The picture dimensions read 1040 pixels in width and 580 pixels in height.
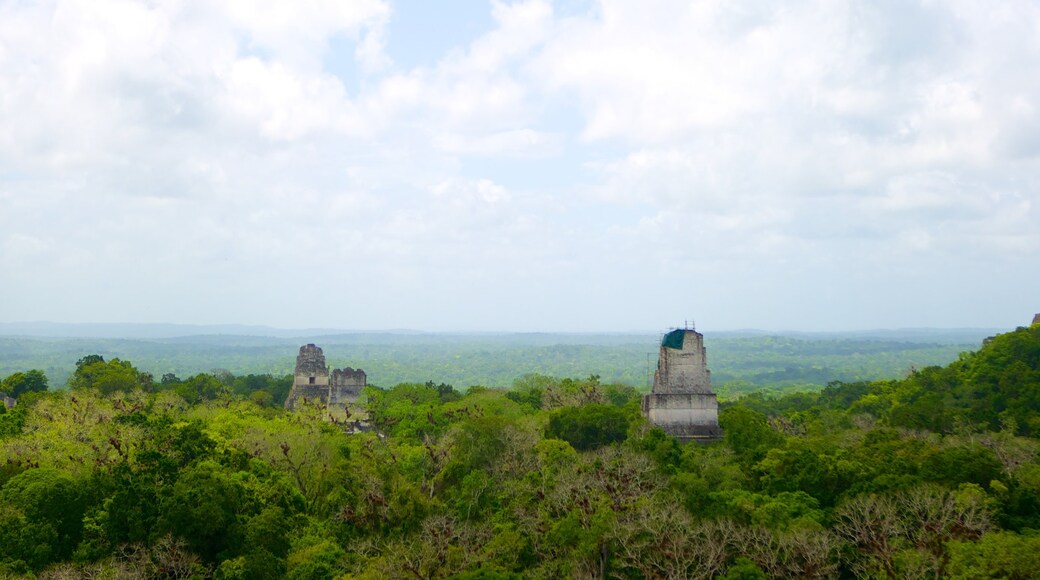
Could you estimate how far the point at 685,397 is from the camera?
31391mm

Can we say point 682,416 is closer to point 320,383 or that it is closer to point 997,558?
point 997,558

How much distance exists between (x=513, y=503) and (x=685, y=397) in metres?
10.4

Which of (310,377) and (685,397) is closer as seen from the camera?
(685,397)

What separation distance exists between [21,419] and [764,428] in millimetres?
28105

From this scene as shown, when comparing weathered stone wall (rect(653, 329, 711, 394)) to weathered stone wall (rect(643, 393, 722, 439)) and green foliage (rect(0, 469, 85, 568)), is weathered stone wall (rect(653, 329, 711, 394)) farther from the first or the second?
green foliage (rect(0, 469, 85, 568))

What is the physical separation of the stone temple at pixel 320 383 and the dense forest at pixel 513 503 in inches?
478

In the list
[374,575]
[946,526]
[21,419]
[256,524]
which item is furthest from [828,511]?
[21,419]

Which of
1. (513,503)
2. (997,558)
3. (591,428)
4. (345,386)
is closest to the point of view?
(997,558)

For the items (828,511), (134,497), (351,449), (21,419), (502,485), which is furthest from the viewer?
(21,419)

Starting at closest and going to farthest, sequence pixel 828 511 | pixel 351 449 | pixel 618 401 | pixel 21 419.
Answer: pixel 828 511 → pixel 351 449 → pixel 21 419 → pixel 618 401

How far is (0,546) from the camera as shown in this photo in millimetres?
18969

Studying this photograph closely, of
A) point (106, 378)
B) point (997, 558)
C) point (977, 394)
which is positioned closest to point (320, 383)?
point (106, 378)

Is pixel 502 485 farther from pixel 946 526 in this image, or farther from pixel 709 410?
pixel 946 526

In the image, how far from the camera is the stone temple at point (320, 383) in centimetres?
4394
